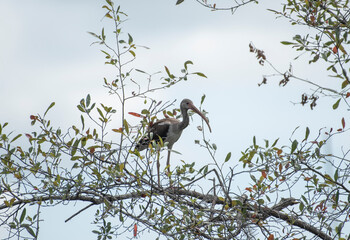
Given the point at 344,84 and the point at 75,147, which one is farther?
the point at 75,147

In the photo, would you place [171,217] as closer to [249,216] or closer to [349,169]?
[249,216]

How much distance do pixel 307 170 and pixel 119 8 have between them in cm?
255

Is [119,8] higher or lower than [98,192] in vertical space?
higher

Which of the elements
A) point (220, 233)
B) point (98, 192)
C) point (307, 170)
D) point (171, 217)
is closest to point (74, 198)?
point (98, 192)

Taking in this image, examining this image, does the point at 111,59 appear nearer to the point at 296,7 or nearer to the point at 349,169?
the point at 296,7

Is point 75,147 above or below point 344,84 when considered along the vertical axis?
below

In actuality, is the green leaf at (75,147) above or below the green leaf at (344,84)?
below

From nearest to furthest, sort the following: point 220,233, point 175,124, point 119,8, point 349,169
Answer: point 220,233 → point 349,169 → point 119,8 → point 175,124

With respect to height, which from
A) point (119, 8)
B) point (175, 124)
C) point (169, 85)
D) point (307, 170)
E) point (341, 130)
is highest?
point (175, 124)

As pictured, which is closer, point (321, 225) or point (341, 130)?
point (321, 225)

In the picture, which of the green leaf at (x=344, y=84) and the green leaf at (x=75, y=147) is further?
the green leaf at (x=75, y=147)

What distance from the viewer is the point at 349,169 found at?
465cm

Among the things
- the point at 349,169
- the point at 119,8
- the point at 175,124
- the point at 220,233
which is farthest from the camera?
the point at 175,124

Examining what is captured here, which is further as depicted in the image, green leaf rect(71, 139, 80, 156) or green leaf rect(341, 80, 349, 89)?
green leaf rect(71, 139, 80, 156)
